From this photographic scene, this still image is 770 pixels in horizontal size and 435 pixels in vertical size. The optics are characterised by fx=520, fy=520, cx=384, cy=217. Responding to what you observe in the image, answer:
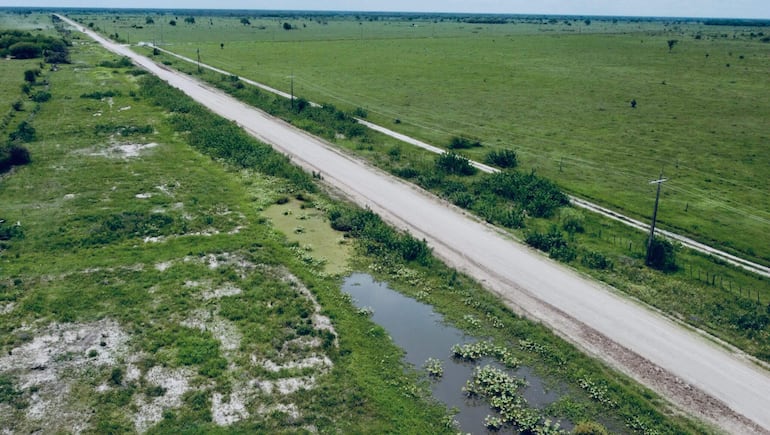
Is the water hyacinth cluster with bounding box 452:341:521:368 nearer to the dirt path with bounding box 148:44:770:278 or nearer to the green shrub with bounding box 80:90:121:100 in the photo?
the dirt path with bounding box 148:44:770:278

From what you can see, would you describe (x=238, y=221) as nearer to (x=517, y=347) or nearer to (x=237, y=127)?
(x=517, y=347)

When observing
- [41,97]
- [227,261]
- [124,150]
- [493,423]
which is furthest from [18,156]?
[493,423]

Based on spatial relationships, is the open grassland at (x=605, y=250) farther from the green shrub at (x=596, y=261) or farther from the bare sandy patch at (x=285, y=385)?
the bare sandy patch at (x=285, y=385)

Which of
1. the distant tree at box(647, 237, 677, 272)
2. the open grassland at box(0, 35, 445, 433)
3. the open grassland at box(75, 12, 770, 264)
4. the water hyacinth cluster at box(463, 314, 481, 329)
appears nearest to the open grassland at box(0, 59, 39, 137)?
the open grassland at box(0, 35, 445, 433)

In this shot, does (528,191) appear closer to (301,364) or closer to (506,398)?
(506,398)

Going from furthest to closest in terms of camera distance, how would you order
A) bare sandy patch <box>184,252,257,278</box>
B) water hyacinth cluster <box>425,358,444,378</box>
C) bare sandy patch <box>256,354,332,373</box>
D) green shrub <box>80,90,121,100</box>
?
green shrub <box>80,90,121,100</box> < bare sandy patch <box>184,252,257,278</box> < water hyacinth cluster <box>425,358,444,378</box> < bare sandy patch <box>256,354,332,373</box>

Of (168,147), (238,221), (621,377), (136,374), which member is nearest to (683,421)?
(621,377)

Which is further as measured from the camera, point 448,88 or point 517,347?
point 448,88
